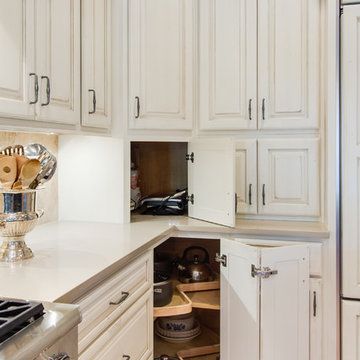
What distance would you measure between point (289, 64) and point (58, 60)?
111cm

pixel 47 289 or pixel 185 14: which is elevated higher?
pixel 185 14

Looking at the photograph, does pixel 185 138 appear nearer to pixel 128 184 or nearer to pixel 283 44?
pixel 128 184

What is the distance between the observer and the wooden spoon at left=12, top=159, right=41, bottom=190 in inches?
51.4

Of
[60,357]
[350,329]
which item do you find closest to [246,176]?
[350,329]

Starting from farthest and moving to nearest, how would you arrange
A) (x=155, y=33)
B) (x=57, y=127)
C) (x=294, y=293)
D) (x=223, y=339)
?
(x=155, y=33)
(x=223, y=339)
(x=294, y=293)
(x=57, y=127)

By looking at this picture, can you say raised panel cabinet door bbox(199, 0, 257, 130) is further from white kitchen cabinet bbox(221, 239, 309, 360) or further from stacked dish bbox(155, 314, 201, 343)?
stacked dish bbox(155, 314, 201, 343)

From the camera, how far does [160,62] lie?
2.08m

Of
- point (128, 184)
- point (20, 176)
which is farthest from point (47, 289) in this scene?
point (128, 184)

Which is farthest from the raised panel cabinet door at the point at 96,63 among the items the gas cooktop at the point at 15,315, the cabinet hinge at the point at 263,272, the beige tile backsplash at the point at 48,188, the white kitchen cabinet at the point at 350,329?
the white kitchen cabinet at the point at 350,329

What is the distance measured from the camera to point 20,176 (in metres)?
1.31

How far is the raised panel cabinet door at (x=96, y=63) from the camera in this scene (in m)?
1.75

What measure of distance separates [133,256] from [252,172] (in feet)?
2.89

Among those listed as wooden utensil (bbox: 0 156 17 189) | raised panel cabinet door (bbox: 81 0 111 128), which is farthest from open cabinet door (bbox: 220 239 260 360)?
wooden utensil (bbox: 0 156 17 189)

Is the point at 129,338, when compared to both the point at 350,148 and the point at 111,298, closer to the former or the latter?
the point at 111,298
